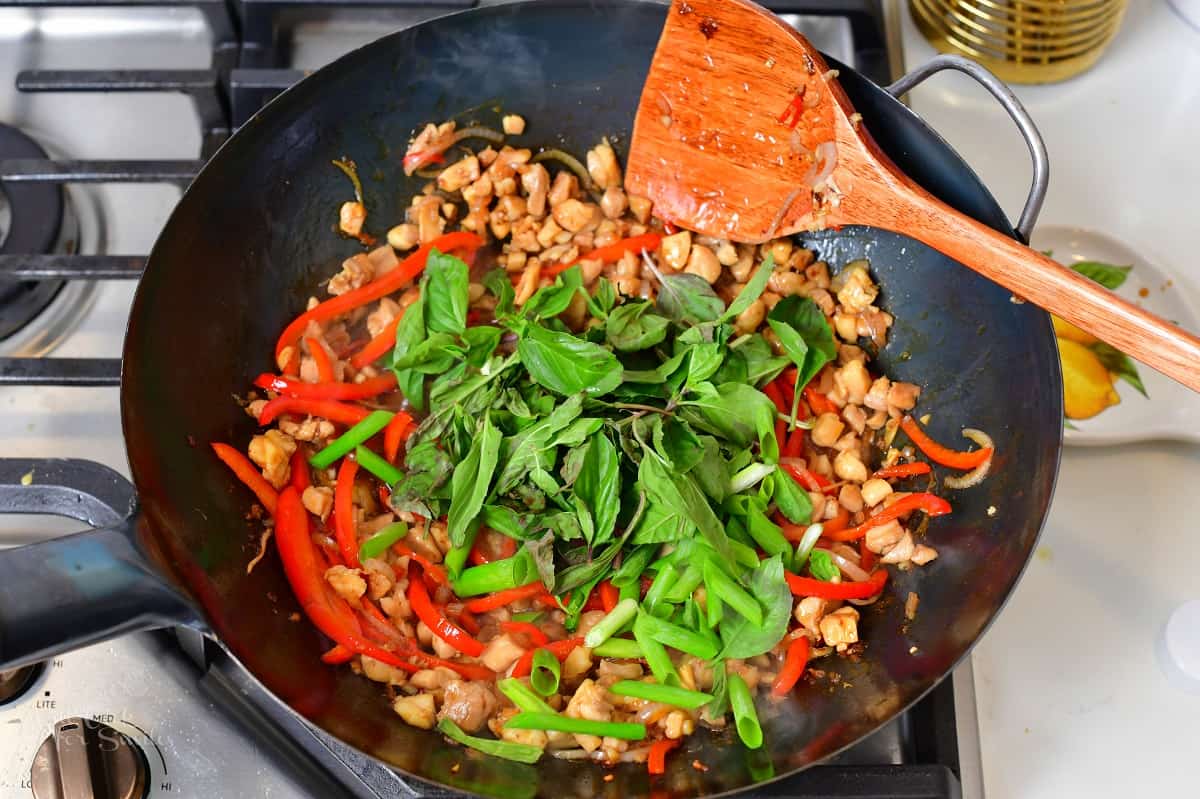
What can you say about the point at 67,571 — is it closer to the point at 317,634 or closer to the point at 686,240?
the point at 317,634

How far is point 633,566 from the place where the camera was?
3.89 ft

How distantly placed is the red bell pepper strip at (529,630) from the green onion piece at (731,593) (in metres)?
0.22

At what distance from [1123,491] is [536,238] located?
0.84 meters

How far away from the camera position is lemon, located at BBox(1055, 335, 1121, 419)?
1.32 m

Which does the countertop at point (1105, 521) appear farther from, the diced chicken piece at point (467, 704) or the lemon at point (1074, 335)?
the diced chicken piece at point (467, 704)

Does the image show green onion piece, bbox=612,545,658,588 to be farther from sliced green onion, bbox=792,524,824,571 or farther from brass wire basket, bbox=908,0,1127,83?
brass wire basket, bbox=908,0,1127,83

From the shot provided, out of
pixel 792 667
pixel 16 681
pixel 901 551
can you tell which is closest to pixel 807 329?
pixel 901 551

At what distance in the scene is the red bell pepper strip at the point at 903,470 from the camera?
4.12 ft

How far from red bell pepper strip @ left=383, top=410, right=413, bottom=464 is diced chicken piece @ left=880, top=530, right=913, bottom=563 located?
609 mm

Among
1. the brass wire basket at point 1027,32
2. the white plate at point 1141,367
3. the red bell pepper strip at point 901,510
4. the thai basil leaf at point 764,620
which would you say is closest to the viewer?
the thai basil leaf at point 764,620

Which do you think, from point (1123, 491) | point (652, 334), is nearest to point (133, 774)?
point (652, 334)

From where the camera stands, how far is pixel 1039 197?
3.52 ft

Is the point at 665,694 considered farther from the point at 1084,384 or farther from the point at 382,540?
the point at 1084,384

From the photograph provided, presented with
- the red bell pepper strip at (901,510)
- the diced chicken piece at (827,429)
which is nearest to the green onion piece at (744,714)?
the red bell pepper strip at (901,510)
